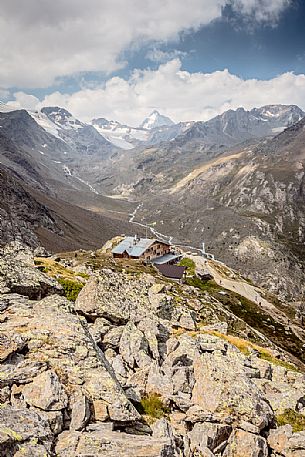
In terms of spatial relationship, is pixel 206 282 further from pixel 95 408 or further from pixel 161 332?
pixel 95 408

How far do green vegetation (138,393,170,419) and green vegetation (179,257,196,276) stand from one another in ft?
331

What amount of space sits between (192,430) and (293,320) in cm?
11257

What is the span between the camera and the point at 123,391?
16734 mm

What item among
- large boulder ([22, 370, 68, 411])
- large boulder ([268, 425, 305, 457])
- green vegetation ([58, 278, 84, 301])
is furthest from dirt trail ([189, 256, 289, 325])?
large boulder ([22, 370, 68, 411])

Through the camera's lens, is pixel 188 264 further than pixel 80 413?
Yes

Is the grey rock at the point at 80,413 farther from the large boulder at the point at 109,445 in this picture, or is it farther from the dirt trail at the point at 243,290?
the dirt trail at the point at 243,290

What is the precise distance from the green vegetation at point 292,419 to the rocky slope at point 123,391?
0.07m

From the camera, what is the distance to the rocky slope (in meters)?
13.5

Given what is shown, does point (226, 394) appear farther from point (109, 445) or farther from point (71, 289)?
point (71, 289)

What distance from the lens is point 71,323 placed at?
19453 mm

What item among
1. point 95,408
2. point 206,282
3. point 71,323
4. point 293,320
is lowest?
point 293,320

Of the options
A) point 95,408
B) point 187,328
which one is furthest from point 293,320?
point 95,408

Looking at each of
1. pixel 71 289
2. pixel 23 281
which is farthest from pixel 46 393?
pixel 71 289

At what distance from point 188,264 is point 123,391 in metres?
116
